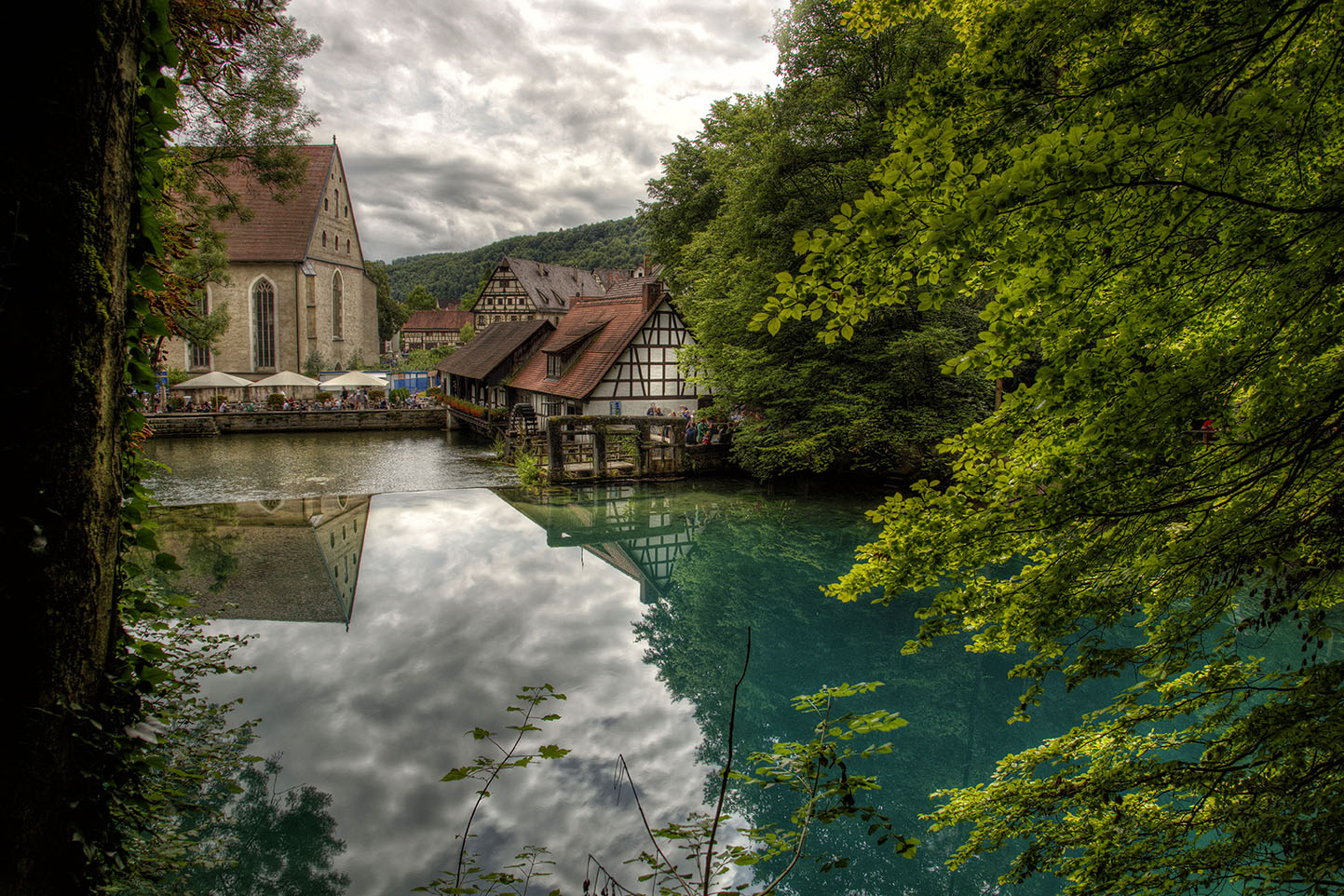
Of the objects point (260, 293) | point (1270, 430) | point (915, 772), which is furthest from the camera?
point (260, 293)

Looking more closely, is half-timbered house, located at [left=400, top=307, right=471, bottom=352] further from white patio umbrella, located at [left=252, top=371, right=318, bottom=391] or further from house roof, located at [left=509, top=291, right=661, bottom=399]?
house roof, located at [left=509, top=291, right=661, bottom=399]

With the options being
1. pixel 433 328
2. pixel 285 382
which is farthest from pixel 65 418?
pixel 433 328

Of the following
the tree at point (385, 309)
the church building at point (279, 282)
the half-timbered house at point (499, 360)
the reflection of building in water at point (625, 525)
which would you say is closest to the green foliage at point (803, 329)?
the reflection of building in water at point (625, 525)

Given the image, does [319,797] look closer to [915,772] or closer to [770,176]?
[915,772]

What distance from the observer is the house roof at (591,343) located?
81.1ft

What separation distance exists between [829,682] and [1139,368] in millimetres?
5953

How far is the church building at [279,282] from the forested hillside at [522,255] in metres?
79.9

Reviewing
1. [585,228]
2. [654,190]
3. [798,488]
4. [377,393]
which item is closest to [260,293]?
[377,393]

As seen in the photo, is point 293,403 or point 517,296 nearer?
point 293,403

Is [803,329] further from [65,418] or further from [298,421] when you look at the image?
[298,421]

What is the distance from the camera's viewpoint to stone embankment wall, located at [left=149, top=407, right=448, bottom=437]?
30016 mm

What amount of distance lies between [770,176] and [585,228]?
140 metres

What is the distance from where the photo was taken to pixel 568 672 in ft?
26.2

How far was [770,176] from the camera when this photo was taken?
16.2m
